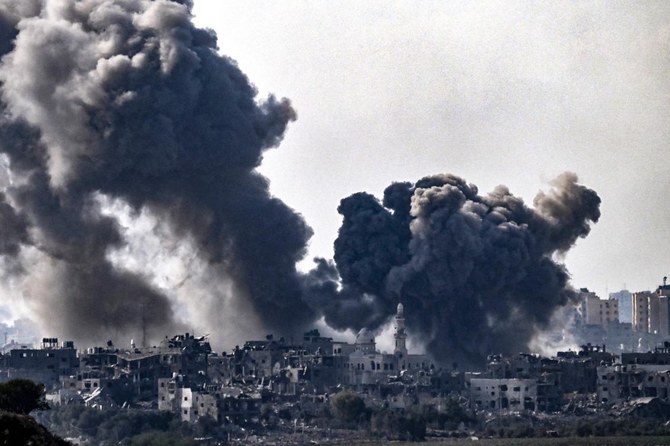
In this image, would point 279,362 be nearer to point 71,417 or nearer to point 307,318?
point 307,318

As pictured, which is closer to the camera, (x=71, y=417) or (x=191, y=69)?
(x=71, y=417)

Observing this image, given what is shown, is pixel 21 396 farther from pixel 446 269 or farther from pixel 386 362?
pixel 446 269

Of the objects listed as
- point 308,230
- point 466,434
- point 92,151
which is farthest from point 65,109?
point 466,434

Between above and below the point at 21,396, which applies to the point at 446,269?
above

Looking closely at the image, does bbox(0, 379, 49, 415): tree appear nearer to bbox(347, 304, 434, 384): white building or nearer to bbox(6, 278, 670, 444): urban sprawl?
bbox(6, 278, 670, 444): urban sprawl

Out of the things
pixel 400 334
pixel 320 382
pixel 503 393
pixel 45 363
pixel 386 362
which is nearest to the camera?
pixel 503 393

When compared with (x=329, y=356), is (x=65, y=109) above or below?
above

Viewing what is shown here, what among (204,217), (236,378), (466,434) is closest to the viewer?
(466,434)

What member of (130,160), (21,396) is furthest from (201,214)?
(21,396)

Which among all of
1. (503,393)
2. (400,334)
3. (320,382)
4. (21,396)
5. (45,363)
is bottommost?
(21,396)
